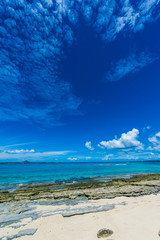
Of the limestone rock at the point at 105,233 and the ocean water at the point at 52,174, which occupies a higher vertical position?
the ocean water at the point at 52,174

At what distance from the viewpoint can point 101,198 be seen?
13.1 m

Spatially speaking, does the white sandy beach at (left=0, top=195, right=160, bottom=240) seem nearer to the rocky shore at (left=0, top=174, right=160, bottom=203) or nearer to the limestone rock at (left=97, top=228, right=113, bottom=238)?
the limestone rock at (left=97, top=228, right=113, bottom=238)

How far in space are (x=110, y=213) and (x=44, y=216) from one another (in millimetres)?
4549

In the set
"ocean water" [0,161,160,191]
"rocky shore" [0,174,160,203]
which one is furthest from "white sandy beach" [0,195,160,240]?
"ocean water" [0,161,160,191]

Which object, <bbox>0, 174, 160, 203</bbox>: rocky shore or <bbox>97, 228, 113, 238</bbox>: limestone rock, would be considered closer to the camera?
<bbox>97, 228, 113, 238</bbox>: limestone rock

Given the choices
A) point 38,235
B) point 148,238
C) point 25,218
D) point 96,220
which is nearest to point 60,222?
point 38,235

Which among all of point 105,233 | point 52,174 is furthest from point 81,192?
point 52,174

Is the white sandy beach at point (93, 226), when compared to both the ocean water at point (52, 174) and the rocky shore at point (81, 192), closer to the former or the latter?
the rocky shore at point (81, 192)

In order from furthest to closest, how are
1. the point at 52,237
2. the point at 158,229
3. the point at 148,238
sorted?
the point at 52,237
the point at 158,229
the point at 148,238

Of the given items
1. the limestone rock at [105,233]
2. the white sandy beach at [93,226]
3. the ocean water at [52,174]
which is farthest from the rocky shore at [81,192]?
the limestone rock at [105,233]

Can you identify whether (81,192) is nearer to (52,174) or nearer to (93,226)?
(93,226)

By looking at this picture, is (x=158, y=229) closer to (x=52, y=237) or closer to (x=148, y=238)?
(x=148, y=238)

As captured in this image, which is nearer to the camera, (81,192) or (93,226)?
(93,226)

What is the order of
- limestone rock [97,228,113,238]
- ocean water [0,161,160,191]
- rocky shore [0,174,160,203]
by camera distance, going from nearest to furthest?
limestone rock [97,228,113,238] → rocky shore [0,174,160,203] → ocean water [0,161,160,191]
